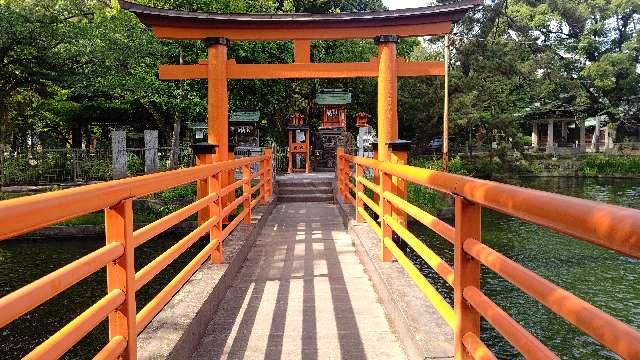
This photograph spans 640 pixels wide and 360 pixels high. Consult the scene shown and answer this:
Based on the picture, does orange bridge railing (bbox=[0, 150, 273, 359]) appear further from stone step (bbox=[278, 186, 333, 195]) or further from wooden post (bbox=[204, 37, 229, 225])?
stone step (bbox=[278, 186, 333, 195])

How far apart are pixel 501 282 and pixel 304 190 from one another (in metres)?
5.45

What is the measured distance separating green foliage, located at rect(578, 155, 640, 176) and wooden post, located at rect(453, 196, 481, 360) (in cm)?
3427

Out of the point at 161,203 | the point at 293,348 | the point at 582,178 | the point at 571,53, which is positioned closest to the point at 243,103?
the point at 161,203

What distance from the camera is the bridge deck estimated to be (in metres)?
3.24

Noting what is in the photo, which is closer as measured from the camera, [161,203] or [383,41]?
[383,41]

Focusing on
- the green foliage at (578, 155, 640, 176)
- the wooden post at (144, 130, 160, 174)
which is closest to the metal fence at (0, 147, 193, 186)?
the wooden post at (144, 130, 160, 174)

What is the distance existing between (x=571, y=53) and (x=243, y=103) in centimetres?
2539

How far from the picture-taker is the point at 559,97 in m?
35.6

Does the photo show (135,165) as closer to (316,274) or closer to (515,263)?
(316,274)

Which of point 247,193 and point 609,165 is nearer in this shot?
point 247,193

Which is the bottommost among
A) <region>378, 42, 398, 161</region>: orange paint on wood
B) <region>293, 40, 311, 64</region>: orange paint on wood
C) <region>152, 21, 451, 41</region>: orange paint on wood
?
<region>378, 42, 398, 161</region>: orange paint on wood

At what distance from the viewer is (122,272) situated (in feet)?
7.00

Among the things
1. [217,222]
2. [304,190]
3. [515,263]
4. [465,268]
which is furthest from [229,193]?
[304,190]

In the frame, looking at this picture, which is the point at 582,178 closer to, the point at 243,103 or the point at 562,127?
the point at 562,127
